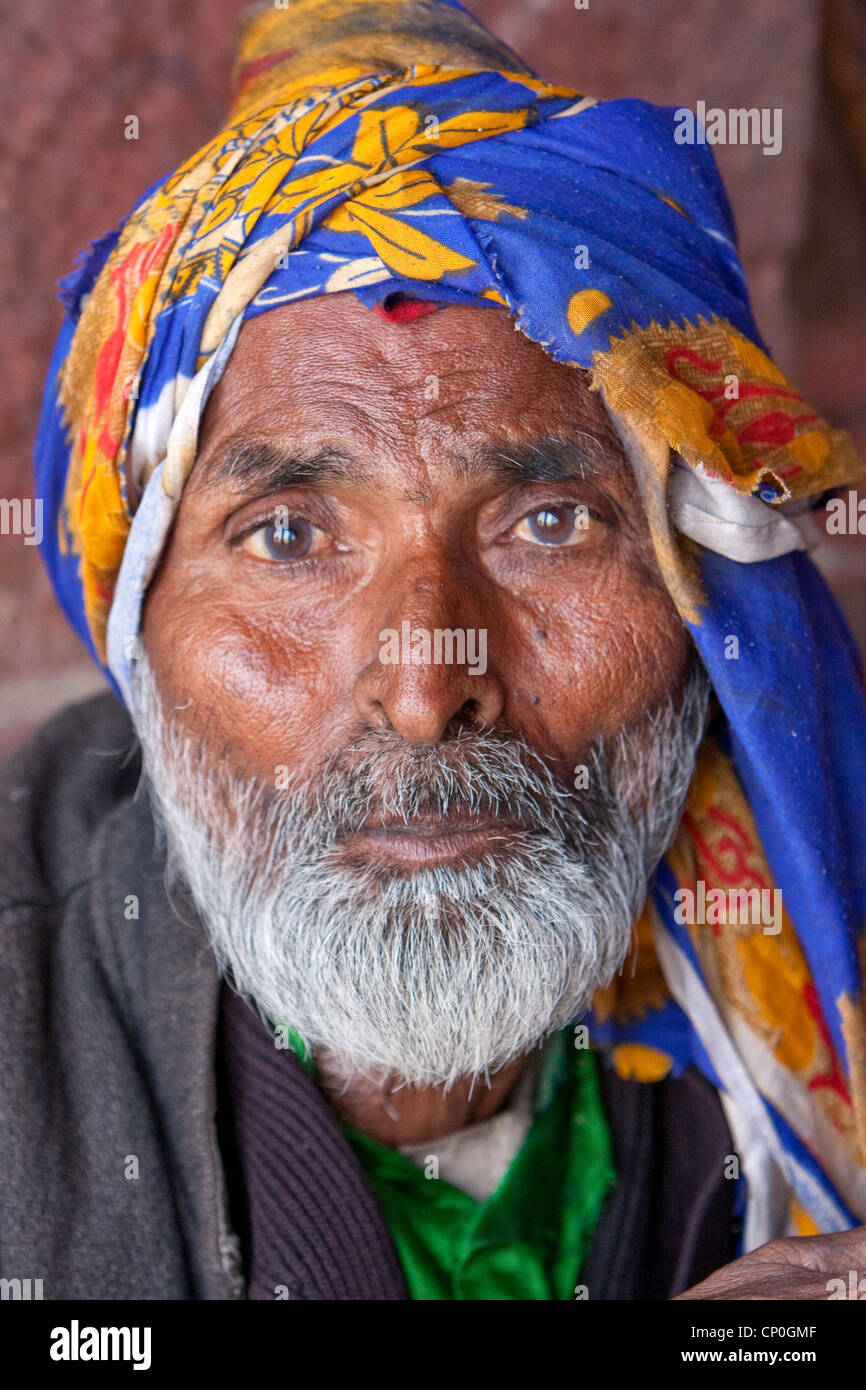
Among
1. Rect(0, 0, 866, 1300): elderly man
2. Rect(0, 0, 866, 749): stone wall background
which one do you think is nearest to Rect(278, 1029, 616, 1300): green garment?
Rect(0, 0, 866, 1300): elderly man

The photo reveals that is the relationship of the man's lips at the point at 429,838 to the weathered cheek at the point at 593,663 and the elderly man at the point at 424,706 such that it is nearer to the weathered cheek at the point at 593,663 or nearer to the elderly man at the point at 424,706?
the elderly man at the point at 424,706

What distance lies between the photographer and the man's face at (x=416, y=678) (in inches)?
53.6

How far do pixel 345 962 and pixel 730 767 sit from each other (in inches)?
24.0

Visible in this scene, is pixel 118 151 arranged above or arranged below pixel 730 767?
above

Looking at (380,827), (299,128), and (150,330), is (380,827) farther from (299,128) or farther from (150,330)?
(299,128)

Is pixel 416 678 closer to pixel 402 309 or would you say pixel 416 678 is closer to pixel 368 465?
pixel 368 465

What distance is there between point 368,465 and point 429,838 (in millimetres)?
423

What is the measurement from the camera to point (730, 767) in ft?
5.48

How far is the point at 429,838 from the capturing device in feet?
4.46

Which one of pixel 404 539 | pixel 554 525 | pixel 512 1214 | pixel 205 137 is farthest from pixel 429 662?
pixel 205 137

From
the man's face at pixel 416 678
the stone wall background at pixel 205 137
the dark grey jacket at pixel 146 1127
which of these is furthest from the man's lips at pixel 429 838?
the stone wall background at pixel 205 137

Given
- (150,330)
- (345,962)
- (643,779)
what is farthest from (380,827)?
(150,330)

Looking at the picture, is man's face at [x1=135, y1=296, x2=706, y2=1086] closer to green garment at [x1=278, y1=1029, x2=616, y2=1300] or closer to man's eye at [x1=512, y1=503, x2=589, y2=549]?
man's eye at [x1=512, y1=503, x2=589, y2=549]
